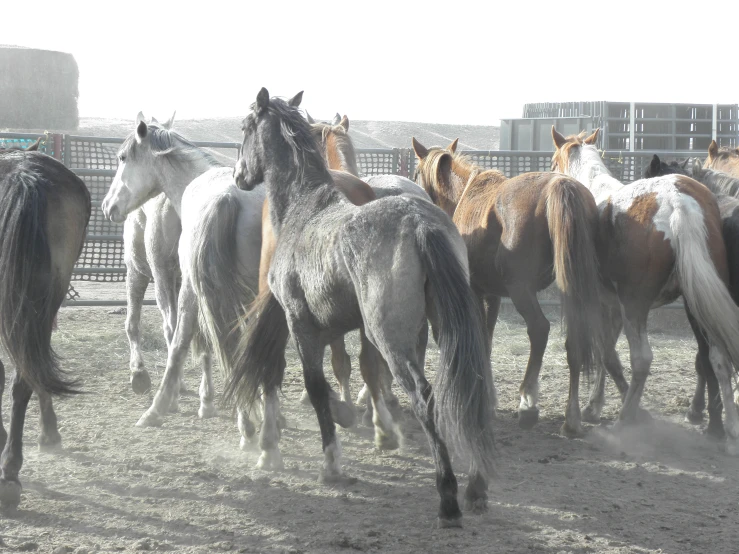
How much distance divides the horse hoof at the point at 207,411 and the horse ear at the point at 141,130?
78.6 inches

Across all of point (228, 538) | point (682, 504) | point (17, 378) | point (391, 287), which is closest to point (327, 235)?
point (391, 287)

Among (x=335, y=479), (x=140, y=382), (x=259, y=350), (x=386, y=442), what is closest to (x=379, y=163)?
(x=140, y=382)

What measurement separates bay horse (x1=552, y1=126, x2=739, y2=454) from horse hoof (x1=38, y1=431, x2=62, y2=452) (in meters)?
3.64


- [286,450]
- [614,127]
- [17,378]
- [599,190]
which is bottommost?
[286,450]

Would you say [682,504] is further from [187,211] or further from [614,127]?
[614,127]

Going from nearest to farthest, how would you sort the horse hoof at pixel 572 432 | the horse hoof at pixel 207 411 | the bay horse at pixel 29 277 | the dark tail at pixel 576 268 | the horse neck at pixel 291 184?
the bay horse at pixel 29 277 < the horse neck at pixel 291 184 < the dark tail at pixel 576 268 < the horse hoof at pixel 572 432 < the horse hoof at pixel 207 411

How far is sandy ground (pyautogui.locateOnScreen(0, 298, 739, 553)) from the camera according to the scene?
3.54 meters

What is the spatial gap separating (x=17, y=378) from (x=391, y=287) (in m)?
2.06

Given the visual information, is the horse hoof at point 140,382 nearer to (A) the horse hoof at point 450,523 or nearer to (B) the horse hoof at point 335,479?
(B) the horse hoof at point 335,479

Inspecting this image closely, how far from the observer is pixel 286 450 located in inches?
198

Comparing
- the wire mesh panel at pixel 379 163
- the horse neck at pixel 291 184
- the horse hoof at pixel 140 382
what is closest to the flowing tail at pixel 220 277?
the horse neck at pixel 291 184

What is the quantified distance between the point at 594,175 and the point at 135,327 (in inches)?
156

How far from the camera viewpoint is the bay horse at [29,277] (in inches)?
155

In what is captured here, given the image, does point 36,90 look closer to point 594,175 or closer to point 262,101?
point 594,175
